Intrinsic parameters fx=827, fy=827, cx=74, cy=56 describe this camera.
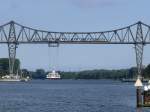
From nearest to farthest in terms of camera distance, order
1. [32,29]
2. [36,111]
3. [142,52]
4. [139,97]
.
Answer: [139,97], [36,111], [142,52], [32,29]

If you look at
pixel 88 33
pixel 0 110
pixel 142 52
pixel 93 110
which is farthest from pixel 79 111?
pixel 88 33

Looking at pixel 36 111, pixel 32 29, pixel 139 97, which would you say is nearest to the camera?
pixel 139 97

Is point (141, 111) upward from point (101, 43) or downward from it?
downward

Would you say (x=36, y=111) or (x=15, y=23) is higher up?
(x=15, y=23)

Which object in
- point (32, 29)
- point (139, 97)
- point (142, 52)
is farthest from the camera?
point (32, 29)

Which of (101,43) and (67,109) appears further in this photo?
(101,43)

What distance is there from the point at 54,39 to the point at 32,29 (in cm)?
821

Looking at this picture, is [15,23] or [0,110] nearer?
[0,110]

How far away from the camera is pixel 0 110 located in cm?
5716

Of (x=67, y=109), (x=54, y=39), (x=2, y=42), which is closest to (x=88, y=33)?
(x=54, y=39)

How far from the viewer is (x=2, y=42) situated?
603ft

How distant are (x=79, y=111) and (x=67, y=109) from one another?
255 cm

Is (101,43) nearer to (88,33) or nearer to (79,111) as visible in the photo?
A: (88,33)

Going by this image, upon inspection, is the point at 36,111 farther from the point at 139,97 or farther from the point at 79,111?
the point at 139,97
